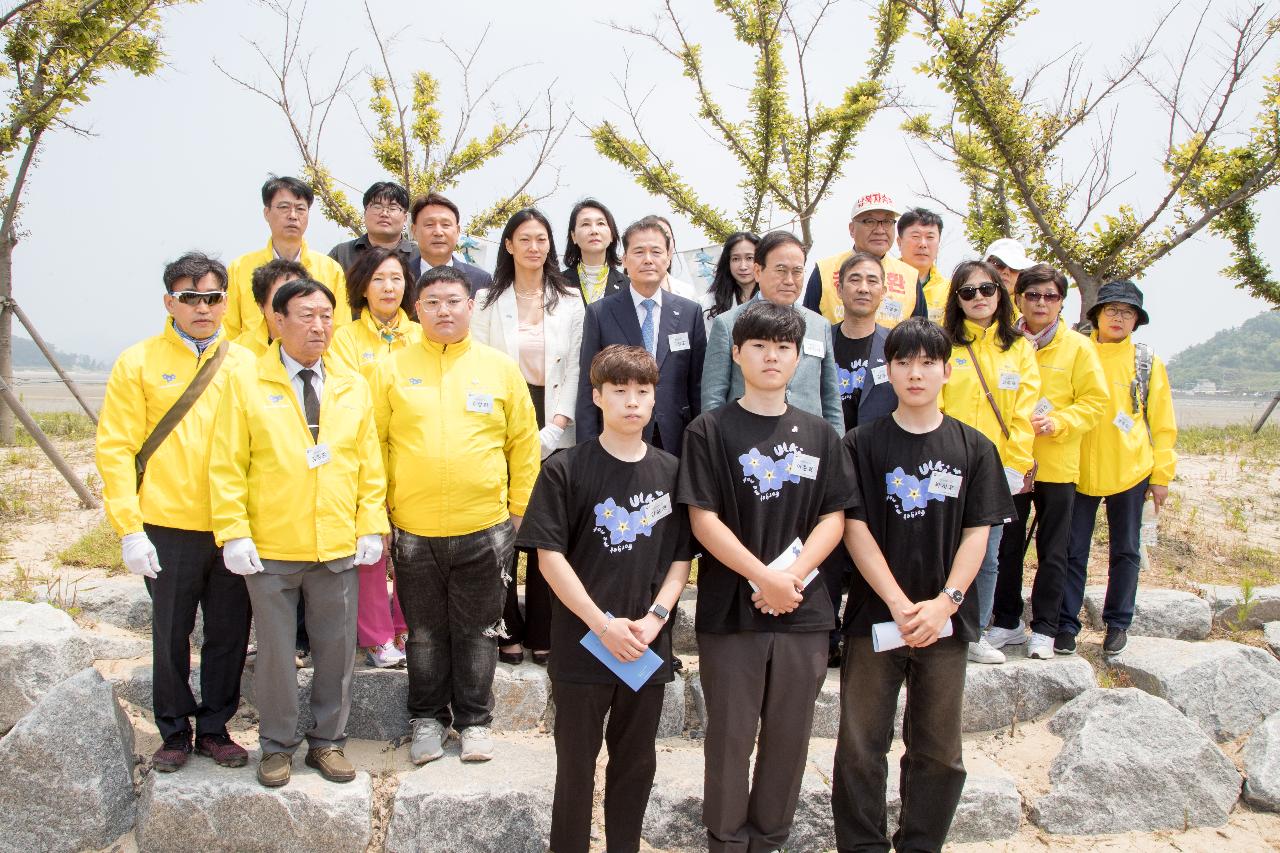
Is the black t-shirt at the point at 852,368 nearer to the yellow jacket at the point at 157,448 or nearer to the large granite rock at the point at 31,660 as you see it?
the yellow jacket at the point at 157,448

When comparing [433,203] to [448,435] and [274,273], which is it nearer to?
[274,273]

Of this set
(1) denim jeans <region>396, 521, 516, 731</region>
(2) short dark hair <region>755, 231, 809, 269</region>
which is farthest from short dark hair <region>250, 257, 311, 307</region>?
(2) short dark hair <region>755, 231, 809, 269</region>

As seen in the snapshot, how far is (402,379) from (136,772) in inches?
84.1

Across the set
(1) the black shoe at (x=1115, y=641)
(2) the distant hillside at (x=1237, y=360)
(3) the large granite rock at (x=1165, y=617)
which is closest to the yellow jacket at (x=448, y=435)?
(1) the black shoe at (x=1115, y=641)

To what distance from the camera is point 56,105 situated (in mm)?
7750

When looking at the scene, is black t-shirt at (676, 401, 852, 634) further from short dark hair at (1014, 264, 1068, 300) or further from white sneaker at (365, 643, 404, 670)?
short dark hair at (1014, 264, 1068, 300)

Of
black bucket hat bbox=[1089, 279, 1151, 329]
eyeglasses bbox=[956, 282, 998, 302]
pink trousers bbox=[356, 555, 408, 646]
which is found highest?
black bucket hat bbox=[1089, 279, 1151, 329]

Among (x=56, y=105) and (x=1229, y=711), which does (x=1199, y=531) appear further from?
(x=56, y=105)

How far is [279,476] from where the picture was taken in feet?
10.6

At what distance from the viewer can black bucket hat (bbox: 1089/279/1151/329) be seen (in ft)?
15.5

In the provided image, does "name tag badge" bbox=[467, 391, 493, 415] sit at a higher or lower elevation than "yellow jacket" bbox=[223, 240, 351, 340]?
lower

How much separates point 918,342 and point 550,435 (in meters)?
1.75

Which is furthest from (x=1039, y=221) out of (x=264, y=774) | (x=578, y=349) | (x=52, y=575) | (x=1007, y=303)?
(x=52, y=575)

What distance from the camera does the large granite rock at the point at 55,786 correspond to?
3383mm
